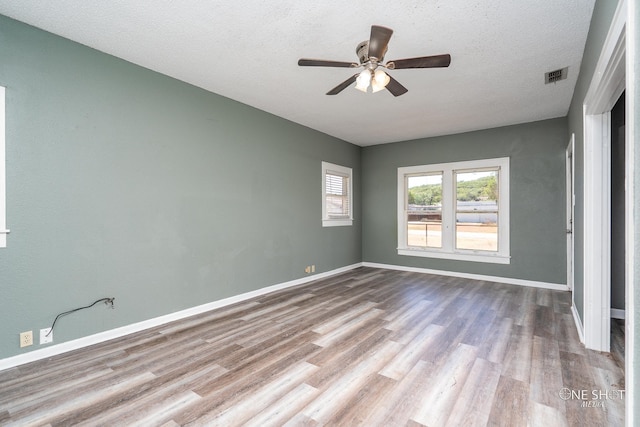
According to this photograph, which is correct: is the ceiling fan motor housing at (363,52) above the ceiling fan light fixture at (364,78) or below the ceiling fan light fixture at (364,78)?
above

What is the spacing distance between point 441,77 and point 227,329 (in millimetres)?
3711

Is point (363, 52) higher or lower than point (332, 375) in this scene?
higher

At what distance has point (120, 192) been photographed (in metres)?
2.96

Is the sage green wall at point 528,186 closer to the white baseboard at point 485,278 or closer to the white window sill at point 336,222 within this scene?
the white baseboard at point 485,278

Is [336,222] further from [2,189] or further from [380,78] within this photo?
[2,189]

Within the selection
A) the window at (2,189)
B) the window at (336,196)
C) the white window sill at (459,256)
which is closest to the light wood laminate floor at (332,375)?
the window at (2,189)

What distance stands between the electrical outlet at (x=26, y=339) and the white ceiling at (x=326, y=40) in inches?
102

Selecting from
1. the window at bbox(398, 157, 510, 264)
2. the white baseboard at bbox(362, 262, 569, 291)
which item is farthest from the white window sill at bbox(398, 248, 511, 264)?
the white baseboard at bbox(362, 262, 569, 291)

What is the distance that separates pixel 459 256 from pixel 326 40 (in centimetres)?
466

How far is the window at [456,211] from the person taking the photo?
5297mm

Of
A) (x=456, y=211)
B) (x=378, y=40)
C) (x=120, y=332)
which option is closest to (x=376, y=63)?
(x=378, y=40)

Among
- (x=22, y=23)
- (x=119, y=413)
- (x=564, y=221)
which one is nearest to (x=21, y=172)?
(x=22, y=23)

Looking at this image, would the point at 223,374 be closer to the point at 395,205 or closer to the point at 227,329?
the point at 227,329

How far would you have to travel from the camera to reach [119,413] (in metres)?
1.81
